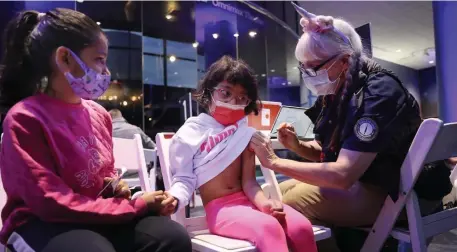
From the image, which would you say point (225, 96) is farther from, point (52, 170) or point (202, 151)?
point (52, 170)

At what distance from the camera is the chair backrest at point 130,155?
5.38 feet

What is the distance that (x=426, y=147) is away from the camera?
1158 millimetres

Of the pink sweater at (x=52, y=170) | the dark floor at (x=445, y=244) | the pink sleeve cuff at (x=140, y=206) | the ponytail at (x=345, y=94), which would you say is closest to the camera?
the pink sweater at (x=52, y=170)

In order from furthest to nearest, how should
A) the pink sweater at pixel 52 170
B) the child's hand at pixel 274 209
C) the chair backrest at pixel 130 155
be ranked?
the chair backrest at pixel 130 155
the child's hand at pixel 274 209
the pink sweater at pixel 52 170

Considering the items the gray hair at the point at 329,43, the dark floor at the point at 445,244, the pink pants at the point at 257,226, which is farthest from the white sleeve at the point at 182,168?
the dark floor at the point at 445,244

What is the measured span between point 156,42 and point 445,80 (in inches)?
176

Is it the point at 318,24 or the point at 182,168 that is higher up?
the point at 318,24

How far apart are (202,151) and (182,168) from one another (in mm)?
101

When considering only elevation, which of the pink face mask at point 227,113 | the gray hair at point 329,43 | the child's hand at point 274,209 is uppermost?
the gray hair at point 329,43

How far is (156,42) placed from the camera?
6555 millimetres

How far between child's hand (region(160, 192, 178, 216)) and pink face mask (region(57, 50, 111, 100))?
381 millimetres

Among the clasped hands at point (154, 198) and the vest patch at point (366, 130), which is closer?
the clasped hands at point (154, 198)

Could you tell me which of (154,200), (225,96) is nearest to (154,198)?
(154,200)

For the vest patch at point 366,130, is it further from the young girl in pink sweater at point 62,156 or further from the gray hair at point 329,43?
the young girl in pink sweater at point 62,156
